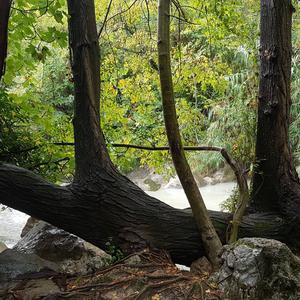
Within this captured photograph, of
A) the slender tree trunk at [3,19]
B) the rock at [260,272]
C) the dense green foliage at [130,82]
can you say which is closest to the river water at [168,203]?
the dense green foliage at [130,82]

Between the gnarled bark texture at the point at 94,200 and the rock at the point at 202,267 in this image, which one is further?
the gnarled bark texture at the point at 94,200

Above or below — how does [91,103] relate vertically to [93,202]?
above

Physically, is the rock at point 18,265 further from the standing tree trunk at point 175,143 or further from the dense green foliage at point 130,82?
the standing tree trunk at point 175,143

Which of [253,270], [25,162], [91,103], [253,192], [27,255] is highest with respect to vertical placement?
[91,103]

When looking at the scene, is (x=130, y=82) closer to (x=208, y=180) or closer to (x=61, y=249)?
(x=61, y=249)

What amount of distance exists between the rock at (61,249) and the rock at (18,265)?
0.30 metres

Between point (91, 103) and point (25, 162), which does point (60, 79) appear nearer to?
point (25, 162)

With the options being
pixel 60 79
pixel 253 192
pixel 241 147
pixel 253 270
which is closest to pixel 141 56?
pixel 241 147

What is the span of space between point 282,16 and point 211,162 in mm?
6871

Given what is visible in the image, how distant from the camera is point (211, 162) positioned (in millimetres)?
10211

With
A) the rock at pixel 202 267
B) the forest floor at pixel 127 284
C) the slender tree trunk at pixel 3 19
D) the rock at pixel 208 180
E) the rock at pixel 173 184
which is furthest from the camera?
the rock at pixel 173 184

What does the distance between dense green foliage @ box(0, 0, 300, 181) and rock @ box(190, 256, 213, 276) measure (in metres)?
1.84

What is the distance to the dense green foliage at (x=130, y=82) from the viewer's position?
386cm

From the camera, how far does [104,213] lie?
10.3 feet
